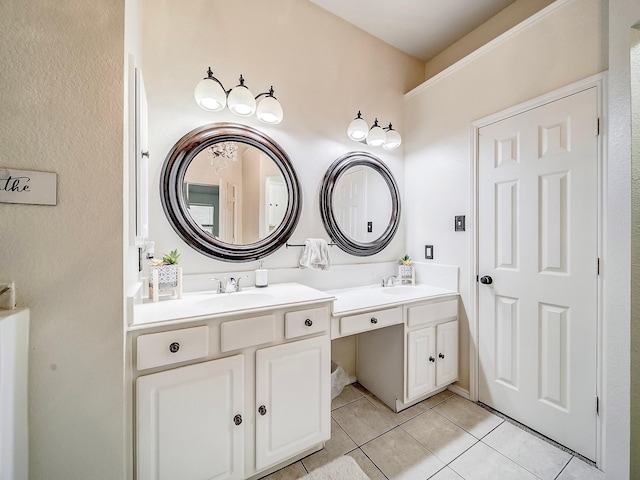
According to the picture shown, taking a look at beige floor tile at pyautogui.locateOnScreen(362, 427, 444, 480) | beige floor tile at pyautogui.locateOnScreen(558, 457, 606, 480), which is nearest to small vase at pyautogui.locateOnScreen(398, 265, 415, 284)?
beige floor tile at pyautogui.locateOnScreen(362, 427, 444, 480)

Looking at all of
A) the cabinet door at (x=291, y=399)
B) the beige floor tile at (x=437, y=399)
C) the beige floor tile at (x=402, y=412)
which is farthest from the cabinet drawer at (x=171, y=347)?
the beige floor tile at (x=437, y=399)

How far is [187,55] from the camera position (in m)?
1.60

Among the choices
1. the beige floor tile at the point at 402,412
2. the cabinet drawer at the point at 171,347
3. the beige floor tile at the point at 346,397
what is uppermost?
the cabinet drawer at the point at 171,347

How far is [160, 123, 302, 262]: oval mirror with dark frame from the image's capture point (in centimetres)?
155

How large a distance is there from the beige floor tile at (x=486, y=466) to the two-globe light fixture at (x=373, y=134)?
7.12 ft

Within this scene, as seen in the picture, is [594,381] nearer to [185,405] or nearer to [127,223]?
[185,405]

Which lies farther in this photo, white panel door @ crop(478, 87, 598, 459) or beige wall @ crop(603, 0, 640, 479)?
white panel door @ crop(478, 87, 598, 459)

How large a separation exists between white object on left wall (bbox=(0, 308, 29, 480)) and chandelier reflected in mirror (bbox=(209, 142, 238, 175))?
1139 millimetres

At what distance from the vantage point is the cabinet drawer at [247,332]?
1.17 m

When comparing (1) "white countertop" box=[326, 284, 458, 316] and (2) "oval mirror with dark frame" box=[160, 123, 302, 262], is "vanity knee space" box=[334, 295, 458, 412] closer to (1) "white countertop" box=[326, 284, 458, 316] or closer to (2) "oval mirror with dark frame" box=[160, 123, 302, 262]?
(1) "white countertop" box=[326, 284, 458, 316]

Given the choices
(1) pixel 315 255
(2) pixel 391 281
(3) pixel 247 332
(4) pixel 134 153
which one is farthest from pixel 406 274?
(4) pixel 134 153

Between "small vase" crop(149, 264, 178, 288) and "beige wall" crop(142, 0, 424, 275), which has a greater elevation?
"beige wall" crop(142, 0, 424, 275)

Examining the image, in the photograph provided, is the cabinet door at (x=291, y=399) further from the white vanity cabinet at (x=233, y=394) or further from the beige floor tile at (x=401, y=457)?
the beige floor tile at (x=401, y=457)

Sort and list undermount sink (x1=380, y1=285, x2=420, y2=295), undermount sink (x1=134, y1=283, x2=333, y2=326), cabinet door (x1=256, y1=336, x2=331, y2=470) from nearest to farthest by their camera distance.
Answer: undermount sink (x1=134, y1=283, x2=333, y2=326) → cabinet door (x1=256, y1=336, x2=331, y2=470) → undermount sink (x1=380, y1=285, x2=420, y2=295)
